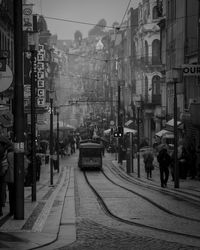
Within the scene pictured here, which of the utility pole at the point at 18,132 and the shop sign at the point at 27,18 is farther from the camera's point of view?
the shop sign at the point at 27,18

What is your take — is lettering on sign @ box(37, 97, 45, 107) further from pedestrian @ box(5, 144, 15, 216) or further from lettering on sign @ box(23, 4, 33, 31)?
pedestrian @ box(5, 144, 15, 216)

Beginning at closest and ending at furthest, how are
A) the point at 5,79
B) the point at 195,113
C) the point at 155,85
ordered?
the point at 5,79 < the point at 195,113 < the point at 155,85

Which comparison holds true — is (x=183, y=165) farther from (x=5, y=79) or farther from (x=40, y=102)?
(x=40, y=102)

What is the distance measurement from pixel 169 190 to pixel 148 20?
2150 inches

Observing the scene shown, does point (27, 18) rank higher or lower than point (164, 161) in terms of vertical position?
higher

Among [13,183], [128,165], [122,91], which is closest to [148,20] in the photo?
[122,91]

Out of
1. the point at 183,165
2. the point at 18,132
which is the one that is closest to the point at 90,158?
the point at 183,165

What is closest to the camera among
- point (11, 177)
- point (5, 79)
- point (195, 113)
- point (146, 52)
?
point (5, 79)

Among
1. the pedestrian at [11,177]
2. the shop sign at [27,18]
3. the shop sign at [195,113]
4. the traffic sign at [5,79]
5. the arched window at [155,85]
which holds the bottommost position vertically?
the pedestrian at [11,177]

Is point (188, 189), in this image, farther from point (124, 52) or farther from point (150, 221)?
point (124, 52)

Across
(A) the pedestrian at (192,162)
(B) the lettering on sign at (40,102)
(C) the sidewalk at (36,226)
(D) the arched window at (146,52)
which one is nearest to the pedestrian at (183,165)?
(A) the pedestrian at (192,162)

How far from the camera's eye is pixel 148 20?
8088cm

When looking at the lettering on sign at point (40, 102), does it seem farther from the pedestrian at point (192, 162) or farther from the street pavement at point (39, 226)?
the street pavement at point (39, 226)

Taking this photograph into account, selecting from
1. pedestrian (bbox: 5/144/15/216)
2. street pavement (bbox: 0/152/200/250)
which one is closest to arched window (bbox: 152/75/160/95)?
street pavement (bbox: 0/152/200/250)
